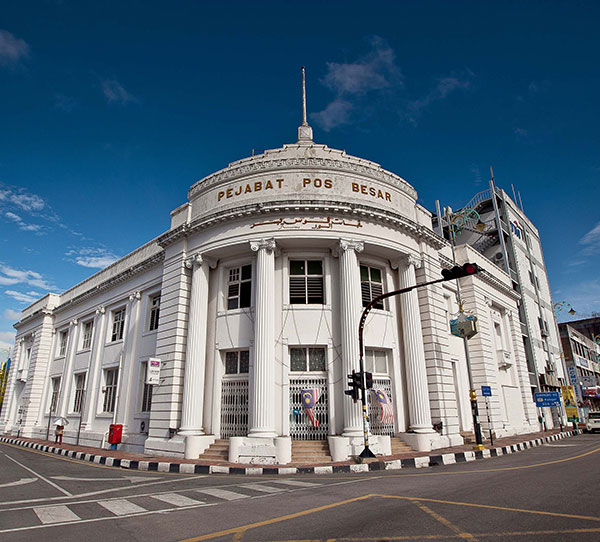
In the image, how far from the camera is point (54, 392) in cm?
3181

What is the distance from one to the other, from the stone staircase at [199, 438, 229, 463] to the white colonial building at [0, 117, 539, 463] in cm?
29

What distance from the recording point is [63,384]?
96.2 ft

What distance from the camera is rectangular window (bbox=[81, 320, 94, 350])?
29.1 metres

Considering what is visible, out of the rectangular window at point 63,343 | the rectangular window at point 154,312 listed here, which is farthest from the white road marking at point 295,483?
the rectangular window at point 63,343

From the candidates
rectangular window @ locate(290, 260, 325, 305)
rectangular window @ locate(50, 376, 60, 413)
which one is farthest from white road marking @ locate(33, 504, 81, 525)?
rectangular window @ locate(50, 376, 60, 413)

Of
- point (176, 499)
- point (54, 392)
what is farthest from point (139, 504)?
point (54, 392)

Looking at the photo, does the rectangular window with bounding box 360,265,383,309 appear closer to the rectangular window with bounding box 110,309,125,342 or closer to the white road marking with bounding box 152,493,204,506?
the white road marking with bounding box 152,493,204,506

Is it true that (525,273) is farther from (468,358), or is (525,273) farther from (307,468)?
(307,468)

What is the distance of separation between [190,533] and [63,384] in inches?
1101

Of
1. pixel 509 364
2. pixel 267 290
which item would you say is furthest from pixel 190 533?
pixel 509 364

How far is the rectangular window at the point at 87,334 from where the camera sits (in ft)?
95.6

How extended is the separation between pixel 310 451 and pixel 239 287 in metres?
7.47

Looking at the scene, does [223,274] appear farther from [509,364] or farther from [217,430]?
[509,364]

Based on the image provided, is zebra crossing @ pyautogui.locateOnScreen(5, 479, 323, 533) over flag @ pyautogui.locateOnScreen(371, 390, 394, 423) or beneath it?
beneath
